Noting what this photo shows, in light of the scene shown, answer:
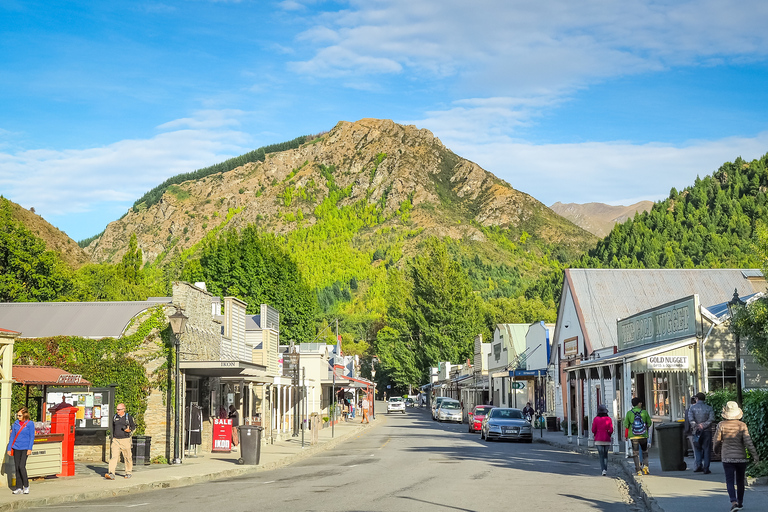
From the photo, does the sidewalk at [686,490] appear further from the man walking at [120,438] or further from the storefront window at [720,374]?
the man walking at [120,438]

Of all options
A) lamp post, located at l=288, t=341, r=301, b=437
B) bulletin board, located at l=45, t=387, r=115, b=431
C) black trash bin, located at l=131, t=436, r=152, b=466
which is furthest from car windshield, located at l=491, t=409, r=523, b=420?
bulletin board, located at l=45, t=387, r=115, b=431

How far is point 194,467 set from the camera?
2136 centimetres

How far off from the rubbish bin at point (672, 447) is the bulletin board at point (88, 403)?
45.9ft

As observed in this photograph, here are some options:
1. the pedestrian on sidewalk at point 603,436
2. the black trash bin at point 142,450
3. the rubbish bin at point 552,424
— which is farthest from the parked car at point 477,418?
the black trash bin at point 142,450

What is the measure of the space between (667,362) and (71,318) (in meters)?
18.0

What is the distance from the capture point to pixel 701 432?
59.6ft

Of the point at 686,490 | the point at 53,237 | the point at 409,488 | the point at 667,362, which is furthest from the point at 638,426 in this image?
the point at 53,237

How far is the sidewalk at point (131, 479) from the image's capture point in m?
14.9

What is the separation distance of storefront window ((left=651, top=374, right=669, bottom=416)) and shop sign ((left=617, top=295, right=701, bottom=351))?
1.36m

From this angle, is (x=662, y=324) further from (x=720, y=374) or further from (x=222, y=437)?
(x=222, y=437)

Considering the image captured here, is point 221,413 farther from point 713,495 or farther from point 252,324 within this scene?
point 713,495

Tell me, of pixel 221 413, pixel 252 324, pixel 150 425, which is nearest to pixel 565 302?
pixel 252 324

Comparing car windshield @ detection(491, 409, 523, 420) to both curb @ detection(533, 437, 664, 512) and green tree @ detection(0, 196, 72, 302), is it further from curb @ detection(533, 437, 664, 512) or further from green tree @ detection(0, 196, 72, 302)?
green tree @ detection(0, 196, 72, 302)

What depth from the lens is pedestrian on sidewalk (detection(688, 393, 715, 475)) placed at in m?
18.1
